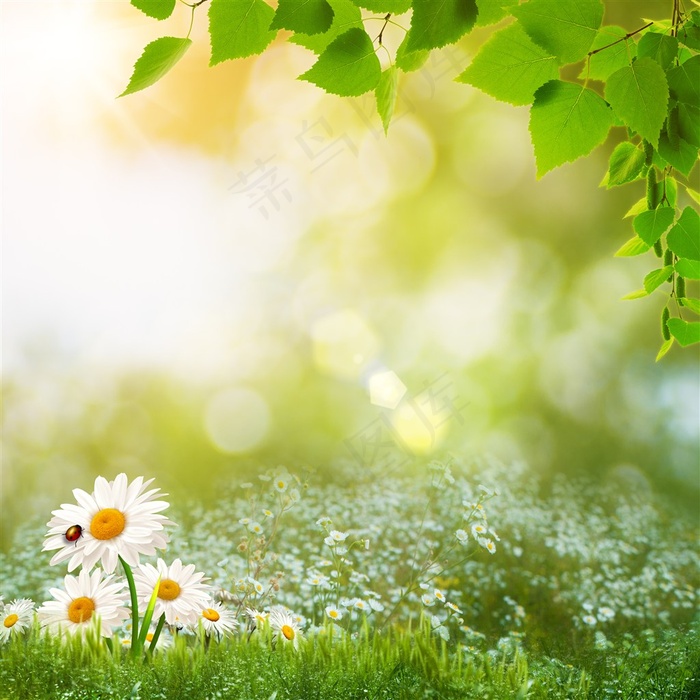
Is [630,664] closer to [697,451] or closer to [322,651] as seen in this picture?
[322,651]

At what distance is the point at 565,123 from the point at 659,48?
0.12 meters

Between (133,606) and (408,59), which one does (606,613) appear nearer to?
(133,606)

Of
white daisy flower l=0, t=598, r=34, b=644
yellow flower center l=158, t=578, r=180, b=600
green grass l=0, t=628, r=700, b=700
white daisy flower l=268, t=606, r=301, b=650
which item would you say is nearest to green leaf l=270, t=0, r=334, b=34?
green grass l=0, t=628, r=700, b=700

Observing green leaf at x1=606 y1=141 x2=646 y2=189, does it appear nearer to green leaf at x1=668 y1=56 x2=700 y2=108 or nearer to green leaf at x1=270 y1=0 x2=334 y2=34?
green leaf at x1=668 y1=56 x2=700 y2=108

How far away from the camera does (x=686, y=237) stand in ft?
2.20

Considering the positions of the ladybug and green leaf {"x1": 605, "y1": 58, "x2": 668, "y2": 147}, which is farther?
the ladybug

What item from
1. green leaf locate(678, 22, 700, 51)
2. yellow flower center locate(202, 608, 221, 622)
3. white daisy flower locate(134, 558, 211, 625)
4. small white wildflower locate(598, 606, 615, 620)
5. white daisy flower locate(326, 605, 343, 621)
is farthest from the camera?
small white wildflower locate(598, 606, 615, 620)

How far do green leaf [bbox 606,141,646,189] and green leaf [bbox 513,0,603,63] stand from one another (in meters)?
0.21

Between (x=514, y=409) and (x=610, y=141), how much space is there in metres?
2.37

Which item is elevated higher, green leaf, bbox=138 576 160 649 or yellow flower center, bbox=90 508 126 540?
yellow flower center, bbox=90 508 126 540

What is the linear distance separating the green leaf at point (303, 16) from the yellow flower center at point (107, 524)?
119 centimetres

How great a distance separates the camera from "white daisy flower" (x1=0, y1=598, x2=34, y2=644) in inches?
64.4

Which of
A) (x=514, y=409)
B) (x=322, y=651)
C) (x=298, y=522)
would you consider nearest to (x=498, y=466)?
(x=514, y=409)

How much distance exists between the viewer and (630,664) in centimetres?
172
